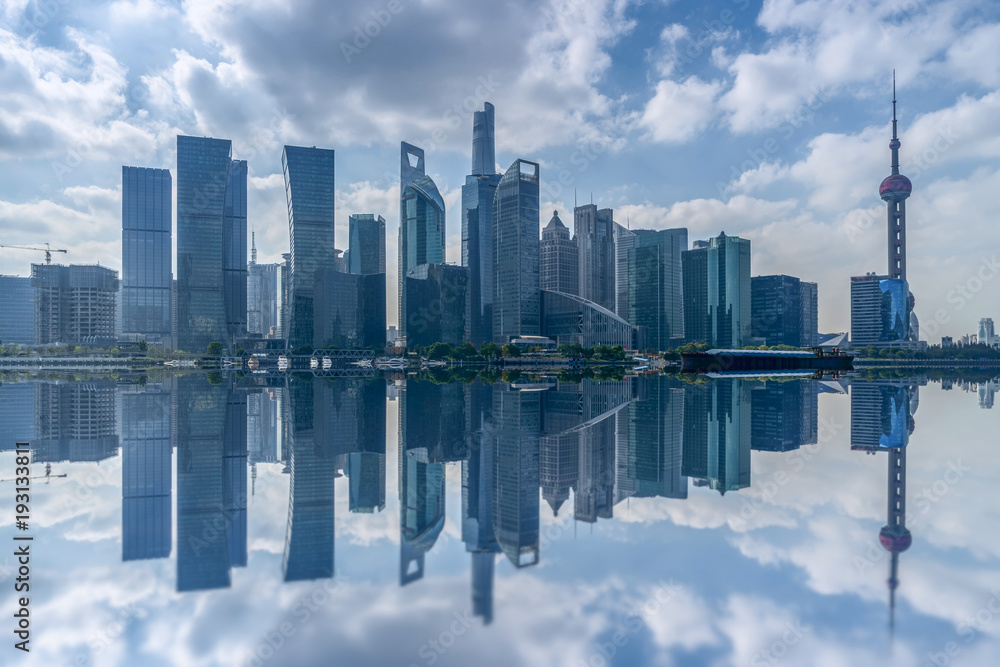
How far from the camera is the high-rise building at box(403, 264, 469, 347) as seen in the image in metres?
196

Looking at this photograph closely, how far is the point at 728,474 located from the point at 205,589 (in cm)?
1238

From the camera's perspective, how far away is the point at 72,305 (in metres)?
186

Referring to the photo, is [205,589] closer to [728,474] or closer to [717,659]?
[717,659]

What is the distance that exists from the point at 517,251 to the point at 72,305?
143275mm

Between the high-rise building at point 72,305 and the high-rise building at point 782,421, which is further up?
the high-rise building at point 72,305

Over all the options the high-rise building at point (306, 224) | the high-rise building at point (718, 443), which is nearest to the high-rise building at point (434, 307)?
the high-rise building at point (306, 224)

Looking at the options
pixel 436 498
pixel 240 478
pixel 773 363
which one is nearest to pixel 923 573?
pixel 436 498

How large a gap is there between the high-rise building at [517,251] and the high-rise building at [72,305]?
417 feet

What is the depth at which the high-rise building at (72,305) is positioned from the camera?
182750 millimetres

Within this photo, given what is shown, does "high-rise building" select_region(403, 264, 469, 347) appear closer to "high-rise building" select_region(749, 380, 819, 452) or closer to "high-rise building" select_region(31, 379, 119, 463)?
"high-rise building" select_region(31, 379, 119, 463)

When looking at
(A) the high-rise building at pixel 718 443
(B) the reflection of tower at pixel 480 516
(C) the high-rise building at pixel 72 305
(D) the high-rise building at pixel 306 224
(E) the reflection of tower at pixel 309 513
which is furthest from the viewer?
(D) the high-rise building at pixel 306 224

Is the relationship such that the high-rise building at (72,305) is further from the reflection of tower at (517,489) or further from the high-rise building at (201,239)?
the reflection of tower at (517,489)

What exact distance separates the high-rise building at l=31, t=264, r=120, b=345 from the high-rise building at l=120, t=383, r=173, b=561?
638 ft

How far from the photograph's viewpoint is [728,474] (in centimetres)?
1532
